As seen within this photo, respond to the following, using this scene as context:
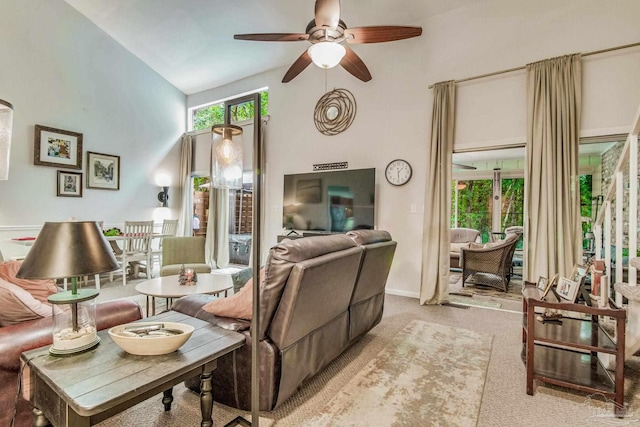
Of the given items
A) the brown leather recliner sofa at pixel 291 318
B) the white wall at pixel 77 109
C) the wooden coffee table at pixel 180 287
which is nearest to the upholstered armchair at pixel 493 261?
the brown leather recliner sofa at pixel 291 318

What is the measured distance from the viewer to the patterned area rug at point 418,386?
5.50 ft

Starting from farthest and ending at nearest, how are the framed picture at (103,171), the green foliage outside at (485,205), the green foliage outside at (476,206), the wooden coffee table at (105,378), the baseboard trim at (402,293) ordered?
the green foliage outside at (476,206) < the green foliage outside at (485,205) < the framed picture at (103,171) < the baseboard trim at (402,293) < the wooden coffee table at (105,378)

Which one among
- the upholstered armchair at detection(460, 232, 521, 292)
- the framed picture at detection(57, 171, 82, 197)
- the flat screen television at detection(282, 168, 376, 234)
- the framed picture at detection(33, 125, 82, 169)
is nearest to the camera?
the flat screen television at detection(282, 168, 376, 234)

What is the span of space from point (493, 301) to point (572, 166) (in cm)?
183

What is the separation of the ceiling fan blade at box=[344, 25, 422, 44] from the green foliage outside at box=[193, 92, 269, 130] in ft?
9.68

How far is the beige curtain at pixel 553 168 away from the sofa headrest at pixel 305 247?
2492mm

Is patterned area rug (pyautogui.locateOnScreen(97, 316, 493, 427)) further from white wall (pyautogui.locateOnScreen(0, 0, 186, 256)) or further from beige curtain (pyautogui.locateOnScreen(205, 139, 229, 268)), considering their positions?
white wall (pyautogui.locateOnScreen(0, 0, 186, 256))

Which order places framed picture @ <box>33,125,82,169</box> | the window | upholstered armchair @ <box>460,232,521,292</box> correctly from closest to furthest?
upholstered armchair @ <box>460,232,521,292</box>, framed picture @ <box>33,125,82,169</box>, the window

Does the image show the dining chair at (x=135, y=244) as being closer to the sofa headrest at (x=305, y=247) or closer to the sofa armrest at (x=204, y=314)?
the sofa armrest at (x=204, y=314)

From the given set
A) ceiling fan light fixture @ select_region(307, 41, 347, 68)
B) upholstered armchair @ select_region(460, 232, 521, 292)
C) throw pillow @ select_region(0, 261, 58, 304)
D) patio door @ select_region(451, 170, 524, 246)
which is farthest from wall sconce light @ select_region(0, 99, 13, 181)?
patio door @ select_region(451, 170, 524, 246)

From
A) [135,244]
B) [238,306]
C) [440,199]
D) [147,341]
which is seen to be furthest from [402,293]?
[135,244]

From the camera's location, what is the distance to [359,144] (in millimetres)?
4621

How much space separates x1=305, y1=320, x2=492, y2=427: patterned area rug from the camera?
1.68 meters

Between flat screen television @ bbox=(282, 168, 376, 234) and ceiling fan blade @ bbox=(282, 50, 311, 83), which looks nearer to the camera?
ceiling fan blade @ bbox=(282, 50, 311, 83)
